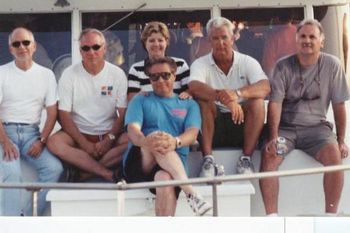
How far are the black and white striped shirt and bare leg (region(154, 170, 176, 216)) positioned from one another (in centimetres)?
45

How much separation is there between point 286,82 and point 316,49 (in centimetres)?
21

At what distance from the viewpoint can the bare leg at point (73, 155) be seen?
15.8ft

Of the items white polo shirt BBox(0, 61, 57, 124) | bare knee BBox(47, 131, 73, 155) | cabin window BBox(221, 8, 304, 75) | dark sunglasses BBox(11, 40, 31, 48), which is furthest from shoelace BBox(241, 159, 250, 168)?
dark sunglasses BBox(11, 40, 31, 48)

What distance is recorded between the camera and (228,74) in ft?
15.9

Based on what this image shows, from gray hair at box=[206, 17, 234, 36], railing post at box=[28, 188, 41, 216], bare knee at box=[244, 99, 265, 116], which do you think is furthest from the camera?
gray hair at box=[206, 17, 234, 36]

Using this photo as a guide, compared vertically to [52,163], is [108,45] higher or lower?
higher

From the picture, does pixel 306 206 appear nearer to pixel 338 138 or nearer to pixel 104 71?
pixel 338 138

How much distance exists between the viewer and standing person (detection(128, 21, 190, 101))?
4.84 metres

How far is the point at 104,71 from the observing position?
16.0ft

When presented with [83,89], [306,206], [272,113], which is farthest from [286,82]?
[83,89]

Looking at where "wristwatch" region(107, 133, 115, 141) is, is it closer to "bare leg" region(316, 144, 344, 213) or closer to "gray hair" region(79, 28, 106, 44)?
"gray hair" region(79, 28, 106, 44)

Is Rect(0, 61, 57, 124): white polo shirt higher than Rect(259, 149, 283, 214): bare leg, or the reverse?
Rect(0, 61, 57, 124): white polo shirt
